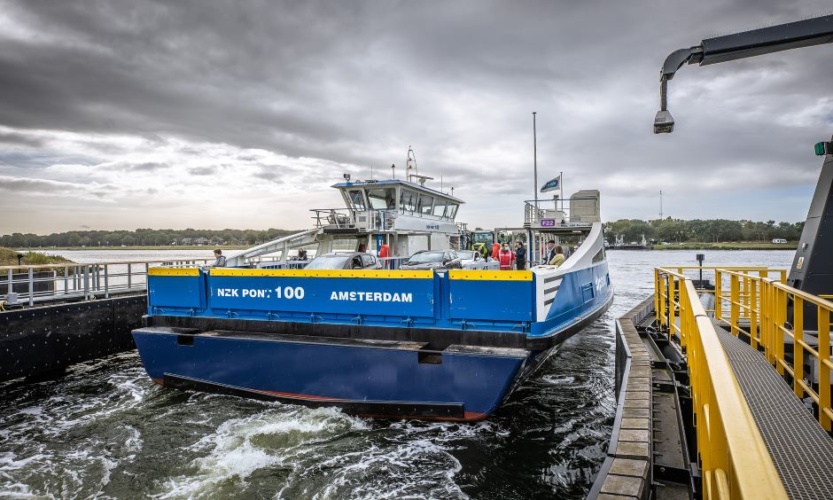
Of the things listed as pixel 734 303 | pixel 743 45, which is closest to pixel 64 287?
pixel 734 303

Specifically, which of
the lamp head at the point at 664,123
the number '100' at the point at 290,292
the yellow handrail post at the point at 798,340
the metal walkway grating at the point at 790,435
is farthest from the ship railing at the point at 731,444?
the number '100' at the point at 290,292

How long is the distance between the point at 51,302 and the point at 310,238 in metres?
7.71

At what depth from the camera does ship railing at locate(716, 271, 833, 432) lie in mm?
3833

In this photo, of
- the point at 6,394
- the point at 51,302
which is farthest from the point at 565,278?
the point at 51,302

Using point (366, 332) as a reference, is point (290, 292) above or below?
above

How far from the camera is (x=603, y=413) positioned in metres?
7.95

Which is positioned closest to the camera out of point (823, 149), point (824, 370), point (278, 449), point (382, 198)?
point (824, 370)

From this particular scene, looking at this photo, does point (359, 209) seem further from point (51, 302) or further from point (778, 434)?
point (778, 434)

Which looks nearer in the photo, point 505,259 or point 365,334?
point 365,334

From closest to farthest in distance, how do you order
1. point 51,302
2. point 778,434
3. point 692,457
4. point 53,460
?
point 778,434 < point 692,457 < point 53,460 < point 51,302

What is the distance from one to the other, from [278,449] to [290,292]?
99.1 inches

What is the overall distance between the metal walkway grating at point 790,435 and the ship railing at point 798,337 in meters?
0.23

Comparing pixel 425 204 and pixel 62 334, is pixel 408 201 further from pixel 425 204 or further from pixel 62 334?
pixel 62 334

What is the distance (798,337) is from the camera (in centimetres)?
466
